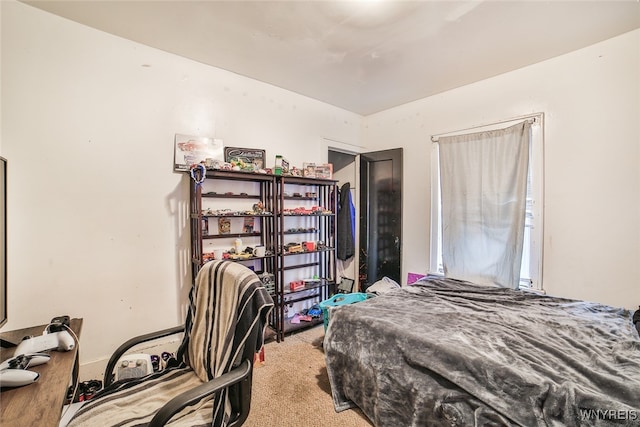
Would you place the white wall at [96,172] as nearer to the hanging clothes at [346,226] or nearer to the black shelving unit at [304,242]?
the black shelving unit at [304,242]

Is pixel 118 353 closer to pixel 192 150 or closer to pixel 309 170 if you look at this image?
pixel 192 150

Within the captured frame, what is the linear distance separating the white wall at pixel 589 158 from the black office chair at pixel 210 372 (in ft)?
9.14

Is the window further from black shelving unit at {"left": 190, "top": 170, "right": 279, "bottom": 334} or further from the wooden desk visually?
the wooden desk

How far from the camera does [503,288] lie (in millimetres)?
2564

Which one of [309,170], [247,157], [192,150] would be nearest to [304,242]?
[309,170]

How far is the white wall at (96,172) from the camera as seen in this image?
6.03 feet

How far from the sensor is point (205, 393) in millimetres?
938

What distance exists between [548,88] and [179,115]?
343cm

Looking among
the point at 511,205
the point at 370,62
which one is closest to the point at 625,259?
the point at 511,205

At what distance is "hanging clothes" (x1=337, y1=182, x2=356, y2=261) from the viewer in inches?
155

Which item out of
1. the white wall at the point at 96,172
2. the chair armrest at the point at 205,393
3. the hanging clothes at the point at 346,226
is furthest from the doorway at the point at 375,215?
the chair armrest at the point at 205,393

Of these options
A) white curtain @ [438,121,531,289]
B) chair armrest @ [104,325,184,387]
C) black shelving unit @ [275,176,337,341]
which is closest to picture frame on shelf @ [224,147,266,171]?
black shelving unit @ [275,176,337,341]

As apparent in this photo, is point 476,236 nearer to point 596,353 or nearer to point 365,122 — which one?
point 596,353

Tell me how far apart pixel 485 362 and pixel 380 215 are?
2.59 metres
